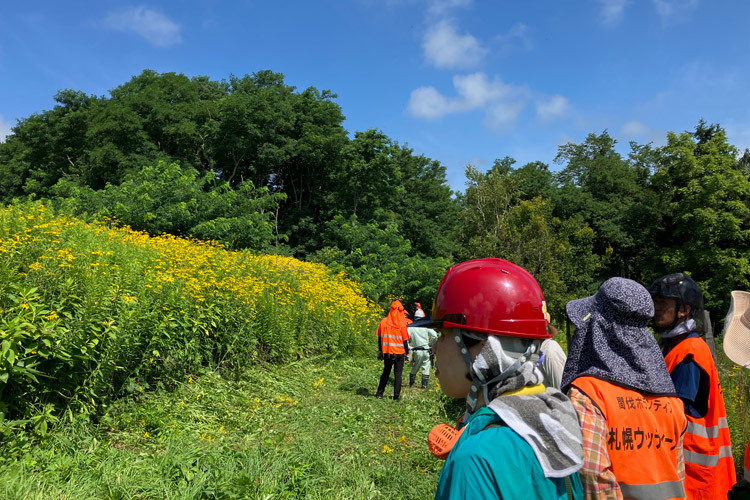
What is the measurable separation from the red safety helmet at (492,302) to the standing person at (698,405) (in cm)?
181

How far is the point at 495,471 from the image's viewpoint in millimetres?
1151

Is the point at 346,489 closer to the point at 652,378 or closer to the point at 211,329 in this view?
the point at 652,378

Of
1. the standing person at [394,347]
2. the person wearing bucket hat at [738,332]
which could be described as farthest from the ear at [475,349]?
the standing person at [394,347]

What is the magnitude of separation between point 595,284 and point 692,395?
3247 cm

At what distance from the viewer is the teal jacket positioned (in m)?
1.14

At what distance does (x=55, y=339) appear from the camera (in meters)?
4.66

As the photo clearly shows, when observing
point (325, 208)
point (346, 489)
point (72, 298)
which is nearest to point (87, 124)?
point (325, 208)

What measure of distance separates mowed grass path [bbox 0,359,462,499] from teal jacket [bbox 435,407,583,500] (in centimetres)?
325

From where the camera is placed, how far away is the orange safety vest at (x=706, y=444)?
262 centimetres

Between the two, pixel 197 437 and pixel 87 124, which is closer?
pixel 197 437

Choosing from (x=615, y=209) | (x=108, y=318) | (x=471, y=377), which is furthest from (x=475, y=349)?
(x=615, y=209)

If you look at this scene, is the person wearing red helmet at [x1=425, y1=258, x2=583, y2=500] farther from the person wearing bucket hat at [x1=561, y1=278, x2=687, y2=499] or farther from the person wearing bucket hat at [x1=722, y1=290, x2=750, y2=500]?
the person wearing bucket hat at [x1=722, y1=290, x2=750, y2=500]

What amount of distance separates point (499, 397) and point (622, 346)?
114 centimetres

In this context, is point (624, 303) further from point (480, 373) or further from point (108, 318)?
point (108, 318)
